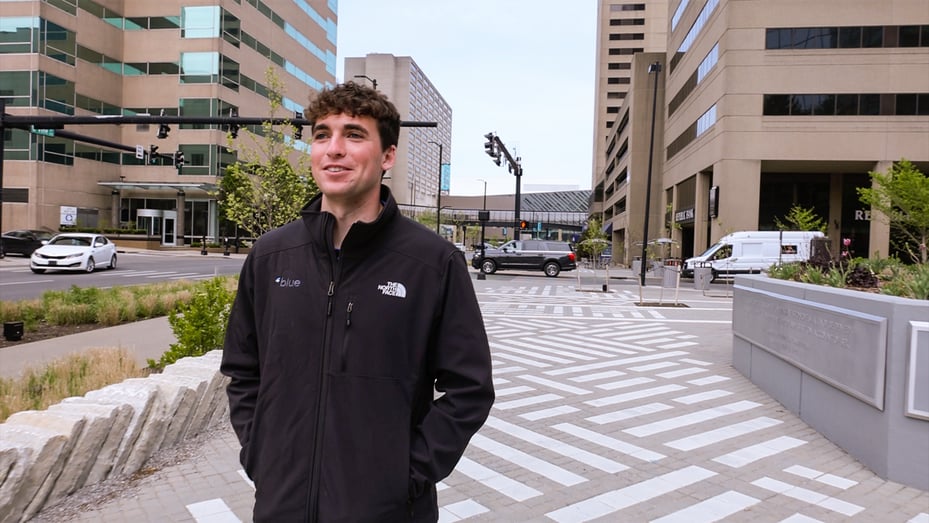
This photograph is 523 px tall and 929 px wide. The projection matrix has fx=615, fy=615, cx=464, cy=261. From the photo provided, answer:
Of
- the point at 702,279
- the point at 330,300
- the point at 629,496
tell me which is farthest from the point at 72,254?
the point at 330,300

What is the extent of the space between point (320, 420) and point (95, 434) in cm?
282

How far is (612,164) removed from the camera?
8775cm

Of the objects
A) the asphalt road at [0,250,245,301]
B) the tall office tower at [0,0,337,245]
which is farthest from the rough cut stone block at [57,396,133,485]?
the tall office tower at [0,0,337,245]

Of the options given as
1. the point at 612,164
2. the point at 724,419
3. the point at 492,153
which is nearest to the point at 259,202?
the point at 724,419

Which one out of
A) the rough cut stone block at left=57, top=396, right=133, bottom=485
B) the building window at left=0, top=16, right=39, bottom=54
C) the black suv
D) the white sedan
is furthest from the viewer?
the building window at left=0, top=16, right=39, bottom=54

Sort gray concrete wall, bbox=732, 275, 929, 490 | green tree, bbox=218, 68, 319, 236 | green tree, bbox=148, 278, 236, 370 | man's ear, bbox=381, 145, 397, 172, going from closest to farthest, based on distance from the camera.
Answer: man's ear, bbox=381, 145, 397, 172 → gray concrete wall, bbox=732, 275, 929, 490 → green tree, bbox=148, 278, 236, 370 → green tree, bbox=218, 68, 319, 236

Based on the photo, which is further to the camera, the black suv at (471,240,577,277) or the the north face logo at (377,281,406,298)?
the black suv at (471,240,577,277)

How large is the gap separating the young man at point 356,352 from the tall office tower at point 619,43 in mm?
101275

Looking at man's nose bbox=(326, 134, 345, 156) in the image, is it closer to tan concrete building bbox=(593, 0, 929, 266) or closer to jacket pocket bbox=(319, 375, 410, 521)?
jacket pocket bbox=(319, 375, 410, 521)

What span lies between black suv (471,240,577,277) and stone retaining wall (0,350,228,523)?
1095 inches

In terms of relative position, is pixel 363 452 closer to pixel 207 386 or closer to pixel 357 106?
pixel 357 106

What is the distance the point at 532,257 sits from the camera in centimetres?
3338

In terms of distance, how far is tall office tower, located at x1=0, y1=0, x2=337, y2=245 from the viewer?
146ft

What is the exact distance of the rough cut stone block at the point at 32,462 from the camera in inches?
133
